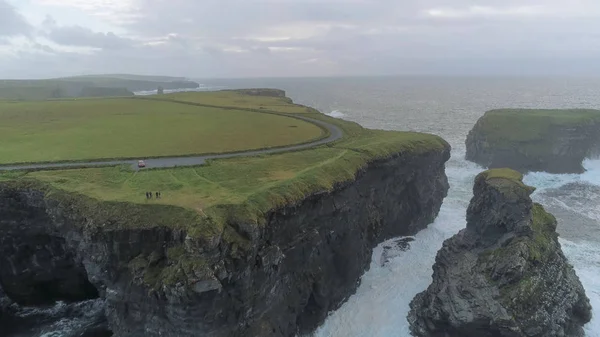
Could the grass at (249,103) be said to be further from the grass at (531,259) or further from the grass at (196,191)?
the grass at (531,259)

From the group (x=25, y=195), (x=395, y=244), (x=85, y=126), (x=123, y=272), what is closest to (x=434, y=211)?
(x=395, y=244)

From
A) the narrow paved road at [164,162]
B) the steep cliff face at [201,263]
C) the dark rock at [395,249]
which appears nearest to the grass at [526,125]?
the dark rock at [395,249]

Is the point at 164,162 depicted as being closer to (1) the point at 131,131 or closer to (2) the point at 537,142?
(1) the point at 131,131

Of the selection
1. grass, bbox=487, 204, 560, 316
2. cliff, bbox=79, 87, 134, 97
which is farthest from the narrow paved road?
cliff, bbox=79, 87, 134, 97

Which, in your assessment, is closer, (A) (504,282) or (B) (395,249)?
(A) (504,282)

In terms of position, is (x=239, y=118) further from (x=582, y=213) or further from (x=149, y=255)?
(x=582, y=213)

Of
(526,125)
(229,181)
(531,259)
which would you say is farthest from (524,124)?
(229,181)
